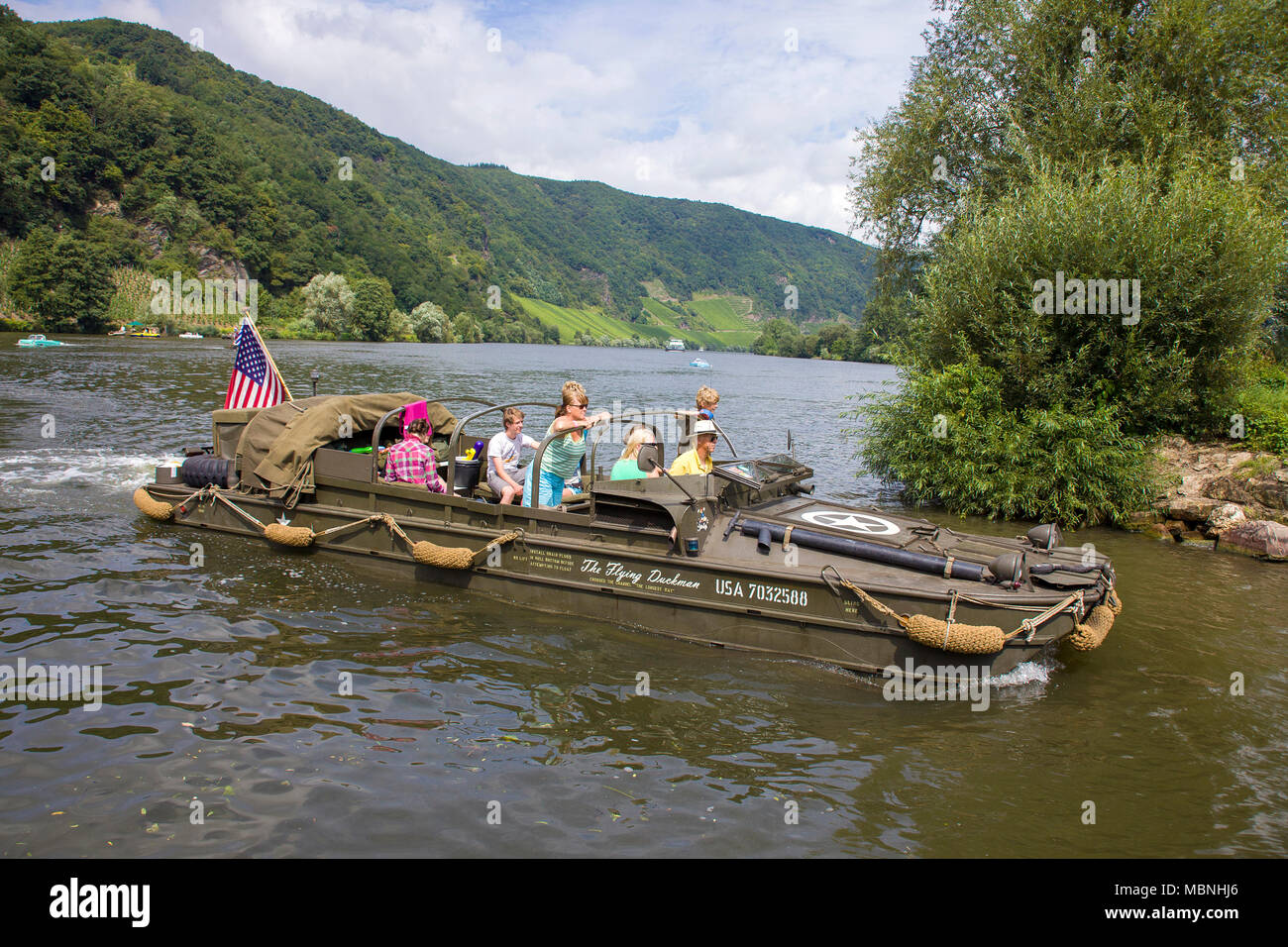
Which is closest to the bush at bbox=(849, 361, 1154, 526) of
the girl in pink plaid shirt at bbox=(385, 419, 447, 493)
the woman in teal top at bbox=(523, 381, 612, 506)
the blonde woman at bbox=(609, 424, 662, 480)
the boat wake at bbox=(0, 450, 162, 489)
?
the blonde woman at bbox=(609, 424, 662, 480)

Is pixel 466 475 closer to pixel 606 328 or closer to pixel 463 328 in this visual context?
pixel 463 328

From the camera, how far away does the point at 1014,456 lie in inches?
615

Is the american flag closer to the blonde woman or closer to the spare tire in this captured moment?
the spare tire

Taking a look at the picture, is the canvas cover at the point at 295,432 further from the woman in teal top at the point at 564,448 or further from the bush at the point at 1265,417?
the bush at the point at 1265,417

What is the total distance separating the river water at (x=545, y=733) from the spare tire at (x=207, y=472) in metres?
1.03

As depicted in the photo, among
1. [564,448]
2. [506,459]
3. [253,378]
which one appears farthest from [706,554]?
[253,378]

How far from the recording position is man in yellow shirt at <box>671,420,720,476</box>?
31.0ft

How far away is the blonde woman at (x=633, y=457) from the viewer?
952 cm

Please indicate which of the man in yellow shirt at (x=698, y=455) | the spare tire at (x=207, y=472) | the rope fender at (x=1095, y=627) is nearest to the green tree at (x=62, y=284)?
the spare tire at (x=207, y=472)

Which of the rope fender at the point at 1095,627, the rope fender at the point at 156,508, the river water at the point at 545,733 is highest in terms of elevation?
the rope fender at the point at 156,508

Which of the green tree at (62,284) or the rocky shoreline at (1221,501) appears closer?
the rocky shoreline at (1221,501)
